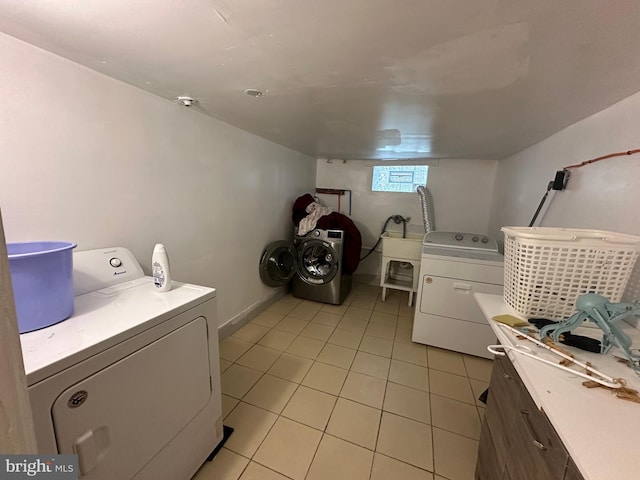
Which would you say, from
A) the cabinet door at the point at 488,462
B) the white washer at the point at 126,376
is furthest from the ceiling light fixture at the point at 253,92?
the cabinet door at the point at 488,462

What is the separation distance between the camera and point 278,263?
10.2 ft

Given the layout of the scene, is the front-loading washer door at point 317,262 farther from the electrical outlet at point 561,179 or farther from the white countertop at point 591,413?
the white countertop at point 591,413

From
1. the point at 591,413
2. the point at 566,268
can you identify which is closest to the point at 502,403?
the point at 591,413

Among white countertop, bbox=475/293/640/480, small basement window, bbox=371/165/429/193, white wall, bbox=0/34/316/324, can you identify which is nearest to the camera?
white countertop, bbox=475/293/640/480

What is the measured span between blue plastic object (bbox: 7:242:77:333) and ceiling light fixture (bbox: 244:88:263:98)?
3.61 ft

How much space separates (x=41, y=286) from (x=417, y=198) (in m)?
3.71

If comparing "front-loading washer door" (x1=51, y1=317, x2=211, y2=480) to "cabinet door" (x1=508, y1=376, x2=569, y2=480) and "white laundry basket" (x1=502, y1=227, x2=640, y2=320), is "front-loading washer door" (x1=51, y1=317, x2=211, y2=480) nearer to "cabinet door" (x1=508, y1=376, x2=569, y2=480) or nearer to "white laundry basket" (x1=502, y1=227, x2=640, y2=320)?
"cabinet door" (x1=508, y1=376, x2=569, y2=480)

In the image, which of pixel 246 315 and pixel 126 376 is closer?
pixel 126 376

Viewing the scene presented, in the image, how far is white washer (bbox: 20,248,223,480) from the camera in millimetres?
732

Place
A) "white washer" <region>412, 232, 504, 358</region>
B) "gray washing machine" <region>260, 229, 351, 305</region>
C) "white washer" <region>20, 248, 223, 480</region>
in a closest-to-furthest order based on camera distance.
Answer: "white washer" <region>20, 248, 223, 480</region> < "white washer" <region>412, 232, 504, 358</region> < "gray washing machine" <region>260, 229, 351, 305</region>

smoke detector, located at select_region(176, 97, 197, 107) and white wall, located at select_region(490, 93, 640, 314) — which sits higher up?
smoke detector, located at select_region(176, 97, 197, 107)

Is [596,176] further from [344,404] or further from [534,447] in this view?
[344,404]

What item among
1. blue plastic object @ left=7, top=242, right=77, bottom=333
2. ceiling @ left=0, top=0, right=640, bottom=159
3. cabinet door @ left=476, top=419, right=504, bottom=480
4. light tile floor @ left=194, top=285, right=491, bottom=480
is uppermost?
ceiling @ left=0, top=0, right=640, bottom=159

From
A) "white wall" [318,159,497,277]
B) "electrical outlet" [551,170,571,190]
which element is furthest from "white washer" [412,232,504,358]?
"white wall" [318,159,497,277]
